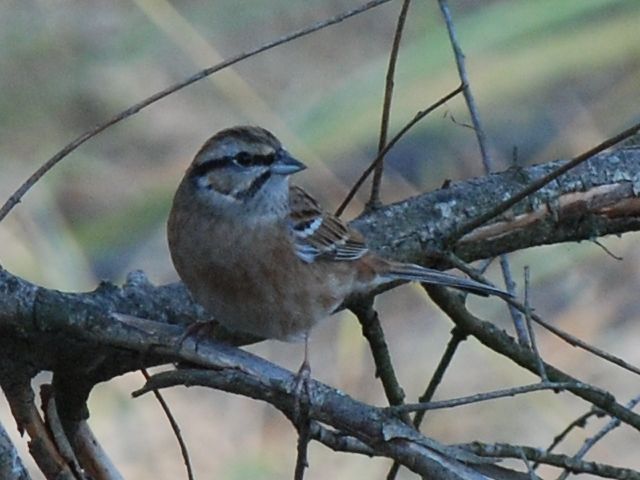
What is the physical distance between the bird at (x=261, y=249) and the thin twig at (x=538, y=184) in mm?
104

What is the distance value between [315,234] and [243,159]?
194 mm

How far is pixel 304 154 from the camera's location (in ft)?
10.1

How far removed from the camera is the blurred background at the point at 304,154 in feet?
10.8

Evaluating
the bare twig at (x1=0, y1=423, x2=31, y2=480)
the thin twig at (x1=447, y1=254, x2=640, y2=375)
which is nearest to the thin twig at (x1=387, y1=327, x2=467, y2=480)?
the thin twig at (x1=447, y1=254, x2=640, y2=375)

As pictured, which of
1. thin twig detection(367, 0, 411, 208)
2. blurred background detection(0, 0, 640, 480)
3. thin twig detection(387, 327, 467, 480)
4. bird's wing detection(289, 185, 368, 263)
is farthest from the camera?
blurred background detection(0, 0, 640, 480)

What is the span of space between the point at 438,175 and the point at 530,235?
6.59 ft

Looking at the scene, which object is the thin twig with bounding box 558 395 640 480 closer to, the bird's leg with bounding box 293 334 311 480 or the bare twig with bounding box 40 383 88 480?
the bird's leg with bounding box 293 334 311 480

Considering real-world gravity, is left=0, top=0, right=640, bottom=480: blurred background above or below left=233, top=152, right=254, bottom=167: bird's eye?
above

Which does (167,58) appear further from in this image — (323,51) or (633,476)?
(633,476)

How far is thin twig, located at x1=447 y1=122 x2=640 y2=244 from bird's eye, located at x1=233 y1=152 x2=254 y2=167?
316mm

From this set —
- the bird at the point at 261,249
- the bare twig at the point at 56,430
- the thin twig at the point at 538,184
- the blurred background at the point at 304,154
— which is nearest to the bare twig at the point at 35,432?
the bare twig at the point at 56,430

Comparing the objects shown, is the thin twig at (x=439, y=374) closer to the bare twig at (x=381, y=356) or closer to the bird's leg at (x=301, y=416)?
the bare twig at (x=381, y=356)

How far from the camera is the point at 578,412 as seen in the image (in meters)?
3.61

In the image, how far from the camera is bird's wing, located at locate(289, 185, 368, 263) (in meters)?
2.02
